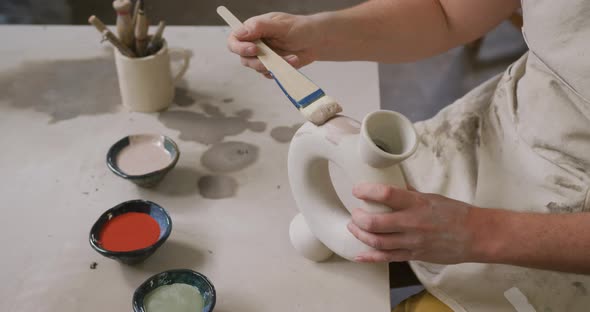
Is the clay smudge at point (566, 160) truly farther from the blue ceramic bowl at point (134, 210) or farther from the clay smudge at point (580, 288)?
the blue ceramic bowl at point (134, 210)

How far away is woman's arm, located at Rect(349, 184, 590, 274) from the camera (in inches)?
29.0

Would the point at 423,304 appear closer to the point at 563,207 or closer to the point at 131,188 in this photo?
the point at 563,207

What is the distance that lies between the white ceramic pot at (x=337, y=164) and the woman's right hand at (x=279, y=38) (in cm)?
19

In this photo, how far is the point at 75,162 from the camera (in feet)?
3.56

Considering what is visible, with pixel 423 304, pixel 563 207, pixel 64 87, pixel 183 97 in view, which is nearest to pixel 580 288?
pixel 563 207

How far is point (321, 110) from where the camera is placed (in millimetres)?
761

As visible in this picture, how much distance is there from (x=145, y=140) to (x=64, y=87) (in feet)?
1.09

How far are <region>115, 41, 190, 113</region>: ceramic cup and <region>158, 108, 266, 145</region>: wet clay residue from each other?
0.04m

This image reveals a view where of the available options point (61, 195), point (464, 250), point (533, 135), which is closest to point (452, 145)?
point (533, 135)

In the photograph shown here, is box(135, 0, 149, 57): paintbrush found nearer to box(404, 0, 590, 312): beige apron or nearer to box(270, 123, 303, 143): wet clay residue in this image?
box(270, 123, 303, 143): wet clay residue

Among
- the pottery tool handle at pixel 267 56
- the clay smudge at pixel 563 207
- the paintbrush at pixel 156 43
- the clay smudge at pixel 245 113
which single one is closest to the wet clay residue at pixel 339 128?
the pottery tool handle at pixel 267 56

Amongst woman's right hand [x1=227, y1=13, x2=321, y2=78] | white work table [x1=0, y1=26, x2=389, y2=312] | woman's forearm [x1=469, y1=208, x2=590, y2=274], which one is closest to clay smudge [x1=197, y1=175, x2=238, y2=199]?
white work table [x1=0, y1=26, x2=389, y2=312]

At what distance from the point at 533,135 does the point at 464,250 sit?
Result: 0.27 m

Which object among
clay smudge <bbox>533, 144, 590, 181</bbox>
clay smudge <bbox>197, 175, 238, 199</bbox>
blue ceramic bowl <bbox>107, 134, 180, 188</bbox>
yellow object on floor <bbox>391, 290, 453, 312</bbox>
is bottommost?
Result: yellow object on floor <bbox>391, 290, 453, 312</bbox>
